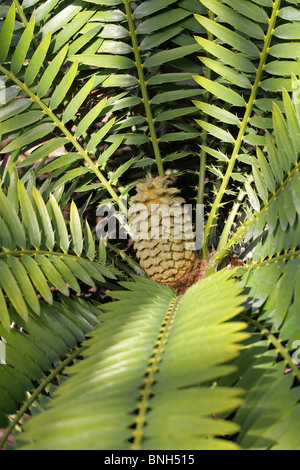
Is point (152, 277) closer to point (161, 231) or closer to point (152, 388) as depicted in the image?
point (161, 231)

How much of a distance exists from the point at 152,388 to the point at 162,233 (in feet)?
1.69

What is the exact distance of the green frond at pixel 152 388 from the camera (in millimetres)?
406

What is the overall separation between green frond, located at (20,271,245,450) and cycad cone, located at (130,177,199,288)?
304 millimetres

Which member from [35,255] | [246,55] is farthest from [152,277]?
[246,55]

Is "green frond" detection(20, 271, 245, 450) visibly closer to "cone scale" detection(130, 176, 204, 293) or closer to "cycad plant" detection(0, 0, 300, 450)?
"cycad plant" detection(0, 0, 300, 450)

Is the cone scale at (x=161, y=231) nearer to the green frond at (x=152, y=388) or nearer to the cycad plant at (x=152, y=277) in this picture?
the cycad plant at (x=152, y=277)

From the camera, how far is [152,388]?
0.47 meters

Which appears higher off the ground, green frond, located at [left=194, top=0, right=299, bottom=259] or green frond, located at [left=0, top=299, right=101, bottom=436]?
green frond, located at [left=194, top=0, right=299, bottom=259]

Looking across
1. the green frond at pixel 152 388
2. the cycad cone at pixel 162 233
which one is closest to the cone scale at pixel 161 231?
the cycad cone at pixel 162 233

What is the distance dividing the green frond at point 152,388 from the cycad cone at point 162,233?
304 mm

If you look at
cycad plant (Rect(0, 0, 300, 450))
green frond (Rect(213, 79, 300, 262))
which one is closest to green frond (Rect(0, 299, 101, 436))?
cycad plant (Rect(0, 0, 300, 450))

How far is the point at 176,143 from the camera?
1300 millimetres

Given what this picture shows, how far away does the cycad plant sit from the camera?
0.45 m
